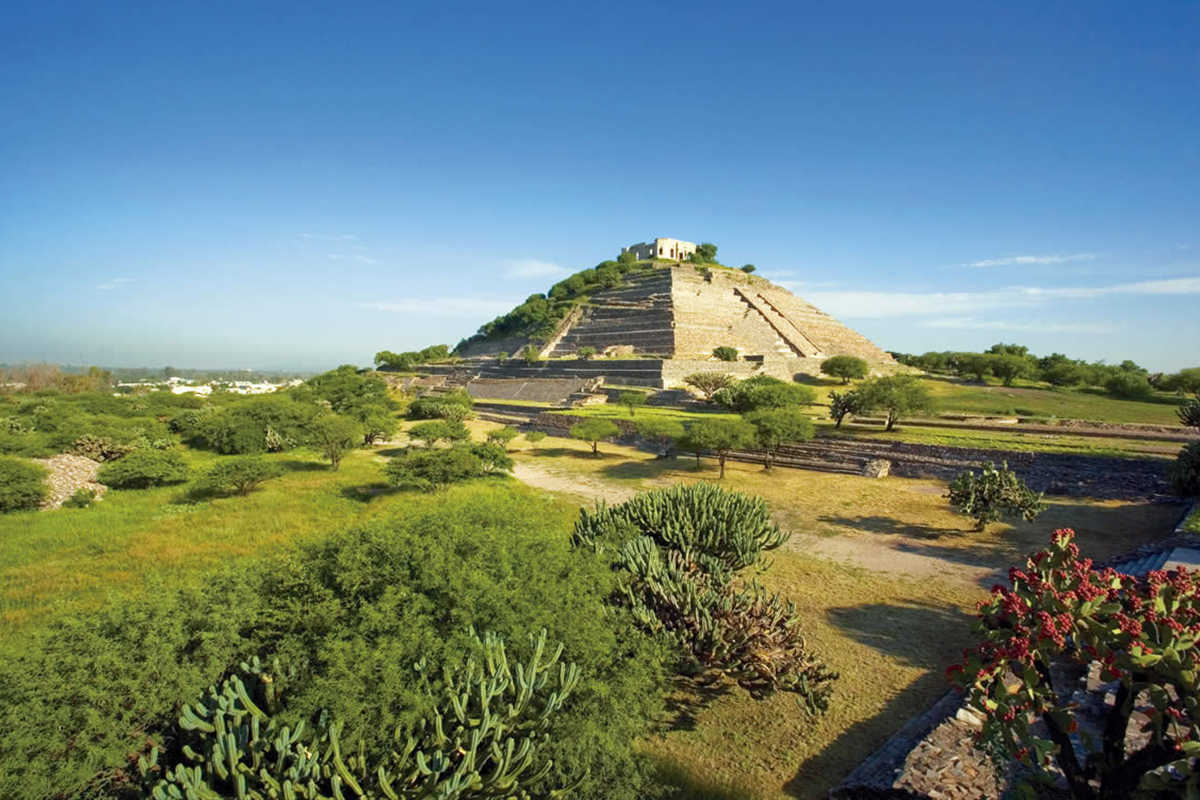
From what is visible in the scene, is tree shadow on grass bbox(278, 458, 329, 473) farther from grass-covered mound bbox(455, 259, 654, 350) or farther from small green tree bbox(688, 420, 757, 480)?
grass-covered mound bbox(455, 259, 654, 350)

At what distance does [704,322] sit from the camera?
4984cm

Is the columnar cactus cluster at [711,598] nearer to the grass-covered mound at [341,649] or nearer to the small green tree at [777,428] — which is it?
the grass-covered mound at [341,649]

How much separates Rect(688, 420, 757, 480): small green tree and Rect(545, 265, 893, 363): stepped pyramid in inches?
837

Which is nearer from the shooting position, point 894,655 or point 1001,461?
point 894,655

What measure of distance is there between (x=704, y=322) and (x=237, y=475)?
131ft

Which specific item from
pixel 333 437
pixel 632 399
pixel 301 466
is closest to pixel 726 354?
pixel 632 399

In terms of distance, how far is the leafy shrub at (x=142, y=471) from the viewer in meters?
17.1

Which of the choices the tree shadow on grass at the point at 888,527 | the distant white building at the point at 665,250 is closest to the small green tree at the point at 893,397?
the tree shadow on grass at the point at 888,527

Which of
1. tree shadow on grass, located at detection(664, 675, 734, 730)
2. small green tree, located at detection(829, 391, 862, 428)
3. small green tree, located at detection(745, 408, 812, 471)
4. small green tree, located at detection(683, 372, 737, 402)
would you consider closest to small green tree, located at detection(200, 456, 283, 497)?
tree shadow on grass, located at detection(664, 675, 734, 730)

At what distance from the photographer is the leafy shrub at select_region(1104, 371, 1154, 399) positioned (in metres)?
32.8

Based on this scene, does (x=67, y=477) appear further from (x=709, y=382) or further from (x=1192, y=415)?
(x=1192, y=415)

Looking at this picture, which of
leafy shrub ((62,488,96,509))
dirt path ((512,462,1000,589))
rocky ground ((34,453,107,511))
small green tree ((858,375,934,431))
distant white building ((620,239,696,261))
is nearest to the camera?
dirt path ((512,462,1000,589))

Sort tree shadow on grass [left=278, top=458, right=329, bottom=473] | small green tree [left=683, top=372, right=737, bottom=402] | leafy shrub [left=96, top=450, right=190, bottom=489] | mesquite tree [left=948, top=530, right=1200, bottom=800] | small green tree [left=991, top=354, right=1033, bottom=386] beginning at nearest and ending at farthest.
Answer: mesquite tree [left=948, top=530, right=1200, bottom=800]
leafy shrub [left=96, top=450, right=190, bottom=489]
tree shadow on grass [left=278, top=458, right=329, bottom=473]
small green tree [left=683, top=372, right=737, bottom=402]
small green tree [left=991, top=354, right=1033, bottom=386]

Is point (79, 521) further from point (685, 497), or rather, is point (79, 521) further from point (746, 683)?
point (746, 683)
